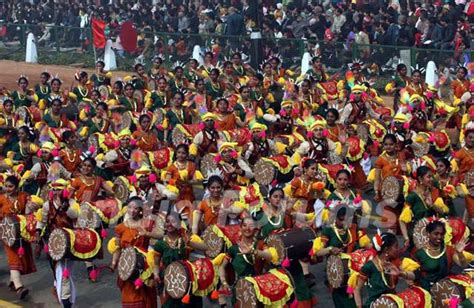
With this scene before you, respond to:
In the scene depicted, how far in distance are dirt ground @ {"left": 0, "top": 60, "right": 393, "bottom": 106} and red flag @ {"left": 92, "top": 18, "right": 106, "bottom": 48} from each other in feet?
3.94

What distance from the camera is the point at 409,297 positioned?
11.1 m

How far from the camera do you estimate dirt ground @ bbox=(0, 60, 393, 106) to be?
37.5 meters

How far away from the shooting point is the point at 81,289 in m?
15.7

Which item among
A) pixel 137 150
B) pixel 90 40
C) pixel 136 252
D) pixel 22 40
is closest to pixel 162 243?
pixel 136 252

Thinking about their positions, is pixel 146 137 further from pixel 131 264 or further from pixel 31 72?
pixel 31 72

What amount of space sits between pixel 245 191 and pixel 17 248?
10.6 ft

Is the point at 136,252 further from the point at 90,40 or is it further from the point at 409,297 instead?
the point at 90,40

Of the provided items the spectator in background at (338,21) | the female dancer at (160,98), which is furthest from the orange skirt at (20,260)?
the spectator in background at (338,21)

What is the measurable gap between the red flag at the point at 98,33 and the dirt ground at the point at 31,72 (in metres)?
1.20

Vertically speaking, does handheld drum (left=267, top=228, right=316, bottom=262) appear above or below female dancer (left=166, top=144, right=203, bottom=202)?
above

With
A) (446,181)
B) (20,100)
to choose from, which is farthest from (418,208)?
(20,100)

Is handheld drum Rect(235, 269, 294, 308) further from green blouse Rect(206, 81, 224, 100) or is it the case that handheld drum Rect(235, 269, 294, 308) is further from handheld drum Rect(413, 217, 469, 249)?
green blouse Rect(206, 81, 224, 100)

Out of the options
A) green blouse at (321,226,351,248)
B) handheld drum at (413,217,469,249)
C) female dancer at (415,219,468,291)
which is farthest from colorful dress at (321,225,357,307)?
female dancer at (415,219,468,291)

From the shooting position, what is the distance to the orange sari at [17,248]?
1544 cm
